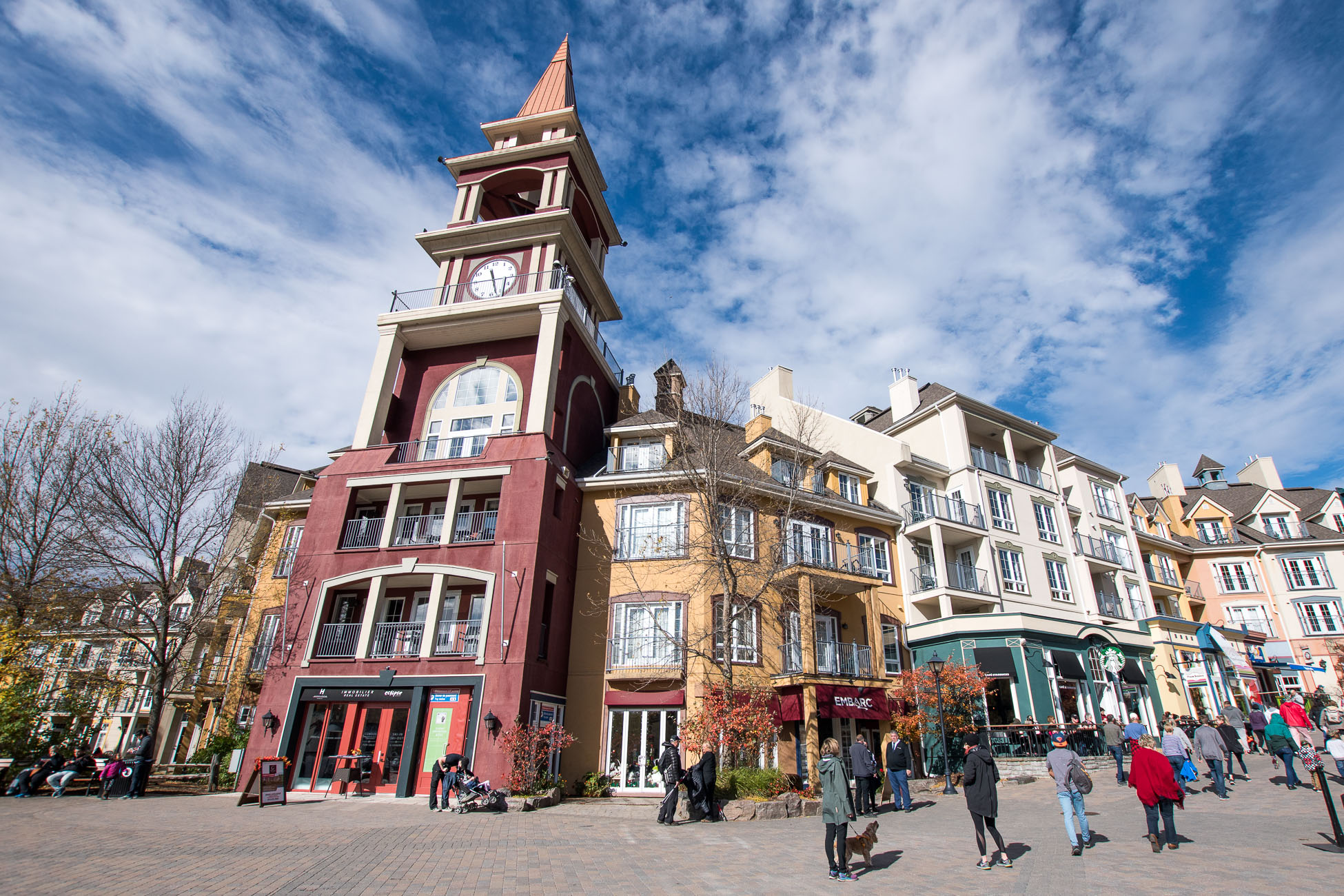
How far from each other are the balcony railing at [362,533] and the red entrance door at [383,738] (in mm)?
5215

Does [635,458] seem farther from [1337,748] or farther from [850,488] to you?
[1337,748]

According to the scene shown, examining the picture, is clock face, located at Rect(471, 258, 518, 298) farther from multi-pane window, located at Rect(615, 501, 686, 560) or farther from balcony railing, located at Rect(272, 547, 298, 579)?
balcony railing, located at Rect(272, 547, 298, 579)

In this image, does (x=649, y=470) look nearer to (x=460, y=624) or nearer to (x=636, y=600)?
(x=636, y=600)

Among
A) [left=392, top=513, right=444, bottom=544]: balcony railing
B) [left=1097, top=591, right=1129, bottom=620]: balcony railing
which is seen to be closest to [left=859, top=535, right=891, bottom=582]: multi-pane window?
[left=1097, top=591, right=1129, bottom=620]: balcony railing

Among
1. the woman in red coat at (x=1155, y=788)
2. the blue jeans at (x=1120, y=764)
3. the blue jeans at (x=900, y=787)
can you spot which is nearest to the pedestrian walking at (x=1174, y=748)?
the woman in red coat at (x=1155, y=788)

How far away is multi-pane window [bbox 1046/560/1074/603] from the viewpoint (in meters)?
29.1

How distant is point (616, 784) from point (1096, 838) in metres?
13.1

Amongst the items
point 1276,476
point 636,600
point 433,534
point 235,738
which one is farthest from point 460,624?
point 1276,476

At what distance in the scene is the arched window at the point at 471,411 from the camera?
81.3 feet

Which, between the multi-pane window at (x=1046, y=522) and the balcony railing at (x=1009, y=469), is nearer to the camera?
the multi-pane window at (x=1046, y=522)

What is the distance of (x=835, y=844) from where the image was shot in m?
9.08

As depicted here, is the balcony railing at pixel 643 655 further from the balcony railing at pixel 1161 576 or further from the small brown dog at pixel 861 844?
the balcony railing at pixel 1161 576

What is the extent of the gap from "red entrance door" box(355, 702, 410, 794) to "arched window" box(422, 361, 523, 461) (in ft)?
29.6

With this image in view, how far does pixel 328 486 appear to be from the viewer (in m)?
22.9
